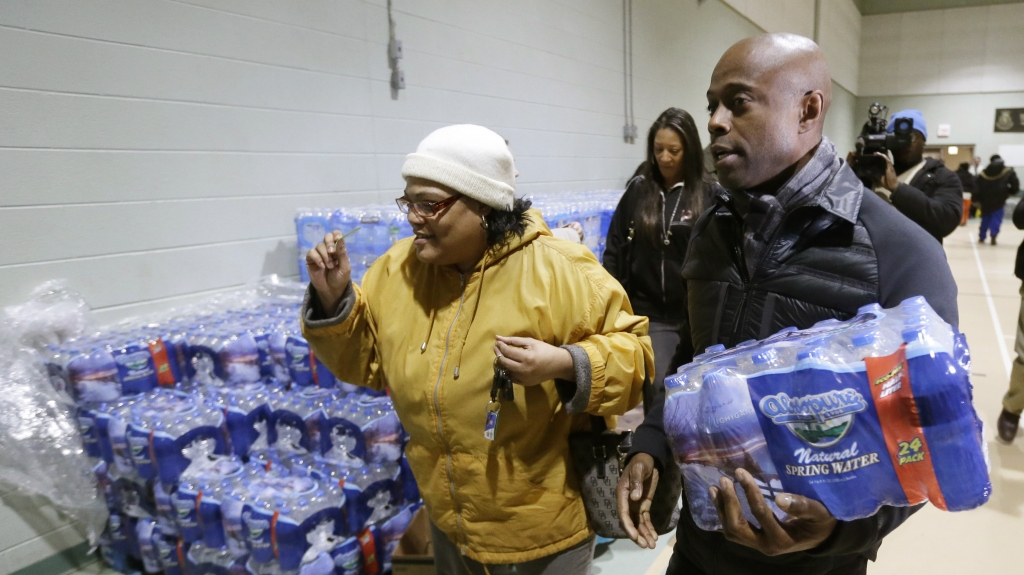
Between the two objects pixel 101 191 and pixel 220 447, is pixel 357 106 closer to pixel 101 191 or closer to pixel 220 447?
pixel 101 191

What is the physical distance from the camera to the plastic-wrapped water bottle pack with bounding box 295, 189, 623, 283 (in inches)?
125

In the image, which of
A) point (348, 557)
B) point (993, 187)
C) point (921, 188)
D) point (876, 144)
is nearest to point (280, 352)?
point (348, 557)

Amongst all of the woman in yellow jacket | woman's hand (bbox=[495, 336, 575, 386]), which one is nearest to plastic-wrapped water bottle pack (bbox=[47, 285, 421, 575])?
the woman in yellow jacket

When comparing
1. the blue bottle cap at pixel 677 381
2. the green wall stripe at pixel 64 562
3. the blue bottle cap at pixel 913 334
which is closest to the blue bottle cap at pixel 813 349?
the blue bottle cap at pixel 913 334

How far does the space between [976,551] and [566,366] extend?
8.40ft

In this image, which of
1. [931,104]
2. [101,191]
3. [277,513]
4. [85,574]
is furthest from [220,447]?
[931,104]

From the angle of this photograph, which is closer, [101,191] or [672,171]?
[101,191]

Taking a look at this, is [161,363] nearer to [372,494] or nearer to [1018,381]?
[372,494]

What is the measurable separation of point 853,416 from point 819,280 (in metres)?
0.29

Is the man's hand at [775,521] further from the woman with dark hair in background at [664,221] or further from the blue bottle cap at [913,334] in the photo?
the woman with dark hair in background at [664,221]

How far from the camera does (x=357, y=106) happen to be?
13.1 feet

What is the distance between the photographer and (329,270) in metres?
1.55

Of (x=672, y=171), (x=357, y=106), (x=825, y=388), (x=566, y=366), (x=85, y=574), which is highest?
(x=357, y=106)

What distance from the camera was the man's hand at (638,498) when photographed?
49.9 inches
